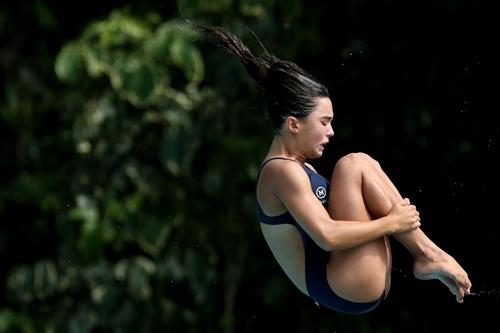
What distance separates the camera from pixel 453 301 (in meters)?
9.94

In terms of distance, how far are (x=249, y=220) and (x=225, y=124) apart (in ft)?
2.57

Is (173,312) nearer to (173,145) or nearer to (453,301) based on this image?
(173,145)

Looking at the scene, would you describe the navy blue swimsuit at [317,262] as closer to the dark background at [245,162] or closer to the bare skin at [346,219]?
the bare skin at [346,219]

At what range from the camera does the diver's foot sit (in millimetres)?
5438

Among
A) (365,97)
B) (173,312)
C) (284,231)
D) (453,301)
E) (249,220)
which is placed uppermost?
(284,231)

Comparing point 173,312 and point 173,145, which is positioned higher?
point 173,145

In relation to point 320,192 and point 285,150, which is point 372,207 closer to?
point 320,192

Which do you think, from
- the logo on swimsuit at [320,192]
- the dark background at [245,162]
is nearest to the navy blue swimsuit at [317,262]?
the logo on swimsuit at [320,192]

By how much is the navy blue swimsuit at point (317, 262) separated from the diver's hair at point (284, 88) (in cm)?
21

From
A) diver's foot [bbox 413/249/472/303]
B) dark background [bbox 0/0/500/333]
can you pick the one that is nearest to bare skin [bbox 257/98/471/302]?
diver's foot [bbox 413/249/472/303]

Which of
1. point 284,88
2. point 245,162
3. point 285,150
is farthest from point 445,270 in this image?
point 245,162

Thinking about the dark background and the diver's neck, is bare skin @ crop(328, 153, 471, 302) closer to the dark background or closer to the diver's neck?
the diver's neck

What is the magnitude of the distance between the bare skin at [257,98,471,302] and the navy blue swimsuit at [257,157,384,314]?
1.0 inches

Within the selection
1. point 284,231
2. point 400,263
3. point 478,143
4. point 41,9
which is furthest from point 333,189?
point 41,9
